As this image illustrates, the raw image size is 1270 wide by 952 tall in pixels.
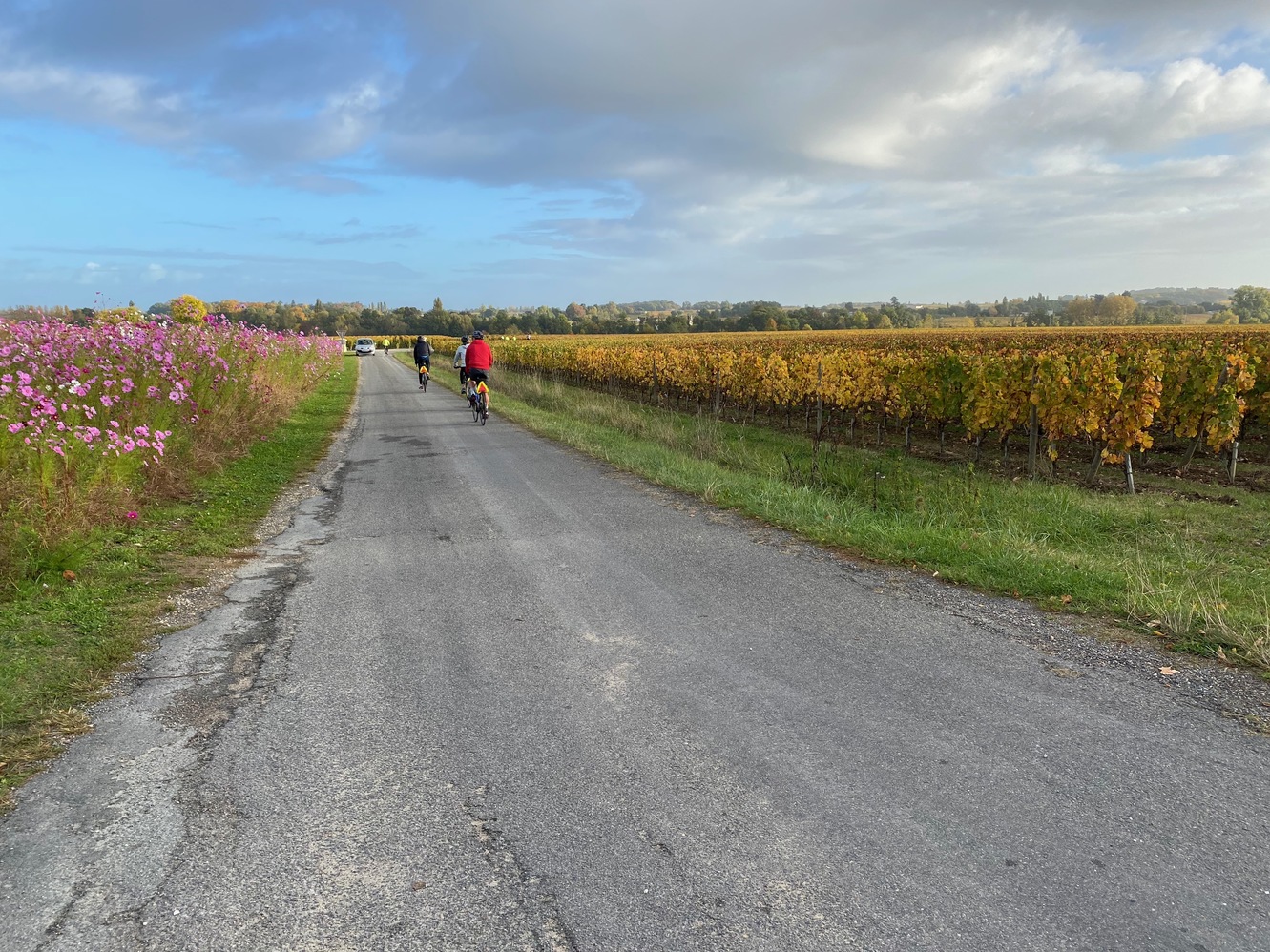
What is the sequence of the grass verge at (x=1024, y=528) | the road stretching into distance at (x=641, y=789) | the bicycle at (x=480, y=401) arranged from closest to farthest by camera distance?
the road stretching into distance at (x=641, y=789) < the grass verge at (x=1024, y=528) < the bicycle at (x=480, y=401)

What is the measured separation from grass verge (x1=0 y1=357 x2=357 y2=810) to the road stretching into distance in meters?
0.22

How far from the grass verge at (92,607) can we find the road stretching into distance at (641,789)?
215 millimetres

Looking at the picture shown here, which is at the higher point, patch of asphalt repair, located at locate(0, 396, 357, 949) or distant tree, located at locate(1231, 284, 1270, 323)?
distant tree, located at locate(1231, 284, 1270, 323)

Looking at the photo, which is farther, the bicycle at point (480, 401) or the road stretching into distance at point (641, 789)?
the bicycle at point (480, 401)

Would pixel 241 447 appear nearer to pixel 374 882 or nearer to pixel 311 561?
pixel 311 561

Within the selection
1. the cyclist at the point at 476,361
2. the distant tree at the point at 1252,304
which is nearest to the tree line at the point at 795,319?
the distant tree at the point at 1252,304

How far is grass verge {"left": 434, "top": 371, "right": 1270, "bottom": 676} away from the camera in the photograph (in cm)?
486

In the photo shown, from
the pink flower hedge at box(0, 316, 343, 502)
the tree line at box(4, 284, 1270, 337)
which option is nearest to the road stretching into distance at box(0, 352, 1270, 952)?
the pink flower hedge at box(0, 316, 343, 502)

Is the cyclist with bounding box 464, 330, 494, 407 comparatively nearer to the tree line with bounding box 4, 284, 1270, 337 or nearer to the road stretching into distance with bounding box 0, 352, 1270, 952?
the road stretching into distance with bounding box 0, 352, 1270, 952

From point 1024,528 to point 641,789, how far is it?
264 inches

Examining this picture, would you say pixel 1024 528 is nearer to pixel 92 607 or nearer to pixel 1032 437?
pixel 1032 437

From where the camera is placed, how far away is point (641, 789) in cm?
295

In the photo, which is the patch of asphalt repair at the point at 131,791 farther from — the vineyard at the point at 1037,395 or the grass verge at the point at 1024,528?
the vineyard at the point at 1037,395

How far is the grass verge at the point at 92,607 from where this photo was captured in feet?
11.5
